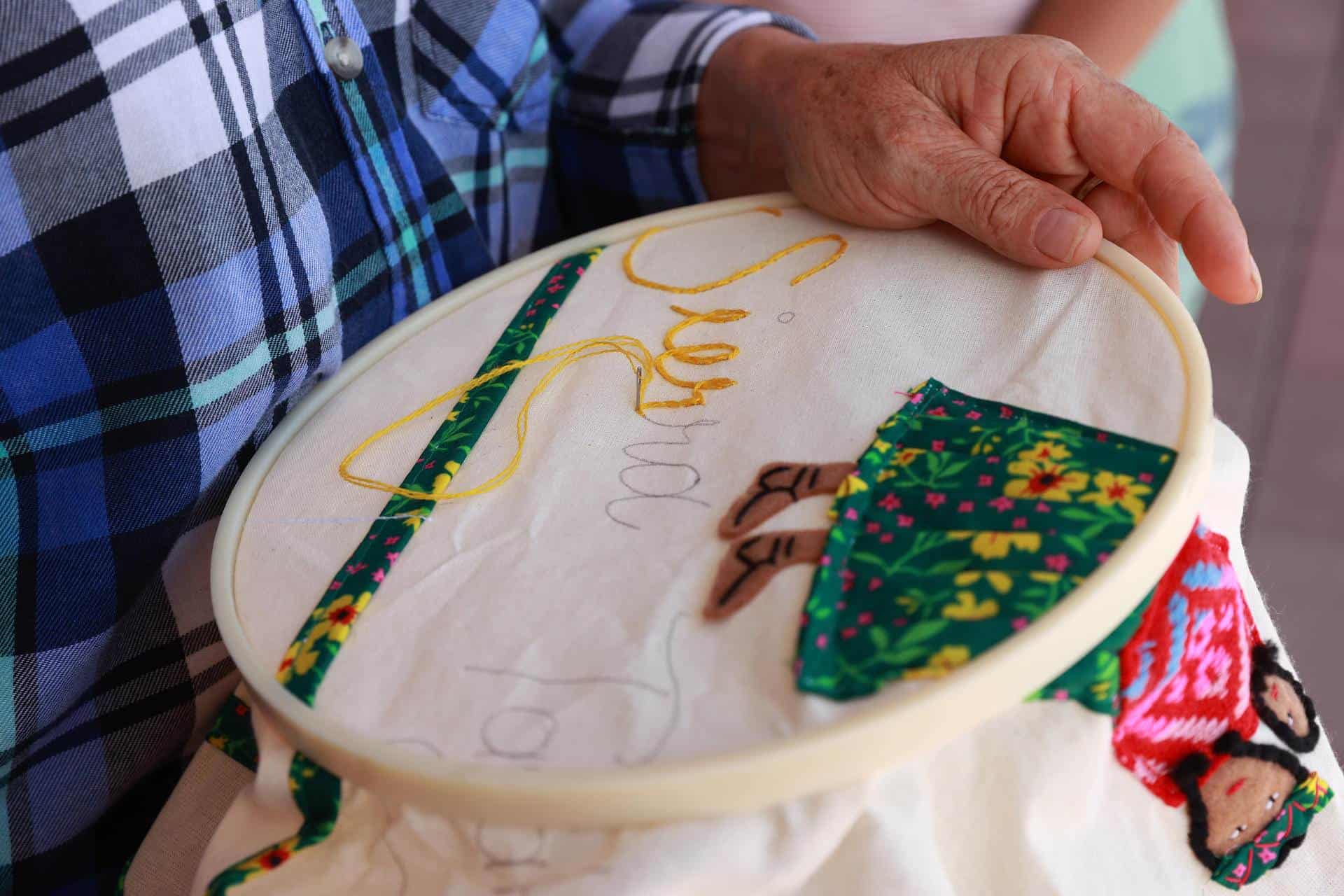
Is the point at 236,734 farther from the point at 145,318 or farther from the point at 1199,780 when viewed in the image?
the point at 1199,780

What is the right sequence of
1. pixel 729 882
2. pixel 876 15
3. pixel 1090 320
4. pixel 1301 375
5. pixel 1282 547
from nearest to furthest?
pixel 729 882 < pixel 1090 320 < pixel 876 15 < pixel 1282 547 < pixel 1301 375

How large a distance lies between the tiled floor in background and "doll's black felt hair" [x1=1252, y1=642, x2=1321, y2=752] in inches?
3.9

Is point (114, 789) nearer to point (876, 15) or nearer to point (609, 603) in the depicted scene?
point (609, 603)

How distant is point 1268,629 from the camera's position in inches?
21.2

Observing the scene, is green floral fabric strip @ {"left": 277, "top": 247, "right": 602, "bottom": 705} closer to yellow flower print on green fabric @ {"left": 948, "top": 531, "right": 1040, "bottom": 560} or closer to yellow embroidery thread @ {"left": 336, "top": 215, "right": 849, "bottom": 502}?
yellow embroidery thread @ {"left": 336, "top": 215, "right": 849, "bottom": 502}

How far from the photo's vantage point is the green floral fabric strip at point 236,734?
0.54m

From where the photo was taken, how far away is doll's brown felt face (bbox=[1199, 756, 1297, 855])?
46cm

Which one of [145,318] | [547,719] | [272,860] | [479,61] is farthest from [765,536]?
[479,61]

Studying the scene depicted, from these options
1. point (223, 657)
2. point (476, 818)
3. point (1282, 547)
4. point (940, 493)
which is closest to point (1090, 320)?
point (940, 493)

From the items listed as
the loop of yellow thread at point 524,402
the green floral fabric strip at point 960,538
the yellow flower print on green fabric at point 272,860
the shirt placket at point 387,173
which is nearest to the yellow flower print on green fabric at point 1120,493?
the green floral fabric strip at point 960,538

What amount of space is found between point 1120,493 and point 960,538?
64 millimetres

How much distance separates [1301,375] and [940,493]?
1.47 metres

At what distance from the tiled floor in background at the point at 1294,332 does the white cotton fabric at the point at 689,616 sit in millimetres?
223

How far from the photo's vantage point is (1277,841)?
477 mm
